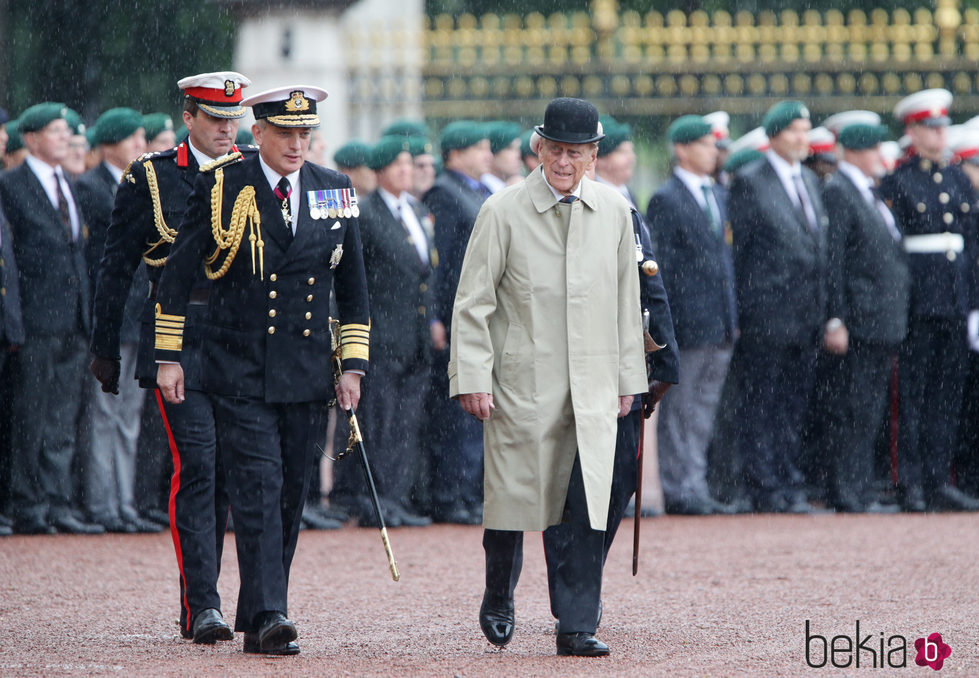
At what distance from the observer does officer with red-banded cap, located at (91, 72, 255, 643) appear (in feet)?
22.0

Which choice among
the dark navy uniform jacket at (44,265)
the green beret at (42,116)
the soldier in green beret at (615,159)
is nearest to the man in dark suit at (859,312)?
the soldier in green beret at (615,159)

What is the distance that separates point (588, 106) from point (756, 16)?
18623 millimetres

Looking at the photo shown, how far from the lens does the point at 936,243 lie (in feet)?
36.1

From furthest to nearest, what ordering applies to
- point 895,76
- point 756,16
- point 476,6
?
point 476,6 < point 756,16 < point 895,76

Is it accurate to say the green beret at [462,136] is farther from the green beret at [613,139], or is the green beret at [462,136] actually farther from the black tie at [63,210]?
the black tie at [63,210]

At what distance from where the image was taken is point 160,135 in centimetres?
1005

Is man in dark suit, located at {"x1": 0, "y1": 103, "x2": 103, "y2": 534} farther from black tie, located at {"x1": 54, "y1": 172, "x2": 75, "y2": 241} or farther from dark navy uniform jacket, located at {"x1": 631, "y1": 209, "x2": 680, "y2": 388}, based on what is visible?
dark navy uniform jacket, located at {"x1": 631, "y1": 209, "x2": 680, "y2": 388}

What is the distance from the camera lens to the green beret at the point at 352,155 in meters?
11.3

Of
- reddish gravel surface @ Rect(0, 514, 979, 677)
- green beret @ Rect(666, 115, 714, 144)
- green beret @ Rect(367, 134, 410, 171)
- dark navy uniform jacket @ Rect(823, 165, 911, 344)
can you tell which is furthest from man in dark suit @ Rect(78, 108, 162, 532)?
dark navy uniform jacket @ Rect(823, 165, 911, 344)

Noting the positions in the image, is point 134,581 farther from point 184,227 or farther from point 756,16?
point 756,16

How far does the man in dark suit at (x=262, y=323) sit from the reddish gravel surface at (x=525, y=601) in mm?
507

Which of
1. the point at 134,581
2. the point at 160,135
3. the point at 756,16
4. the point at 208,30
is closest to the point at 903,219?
the point at 160,135

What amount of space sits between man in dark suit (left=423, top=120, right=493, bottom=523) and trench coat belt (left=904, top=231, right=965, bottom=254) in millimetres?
2640

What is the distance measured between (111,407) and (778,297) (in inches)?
153
